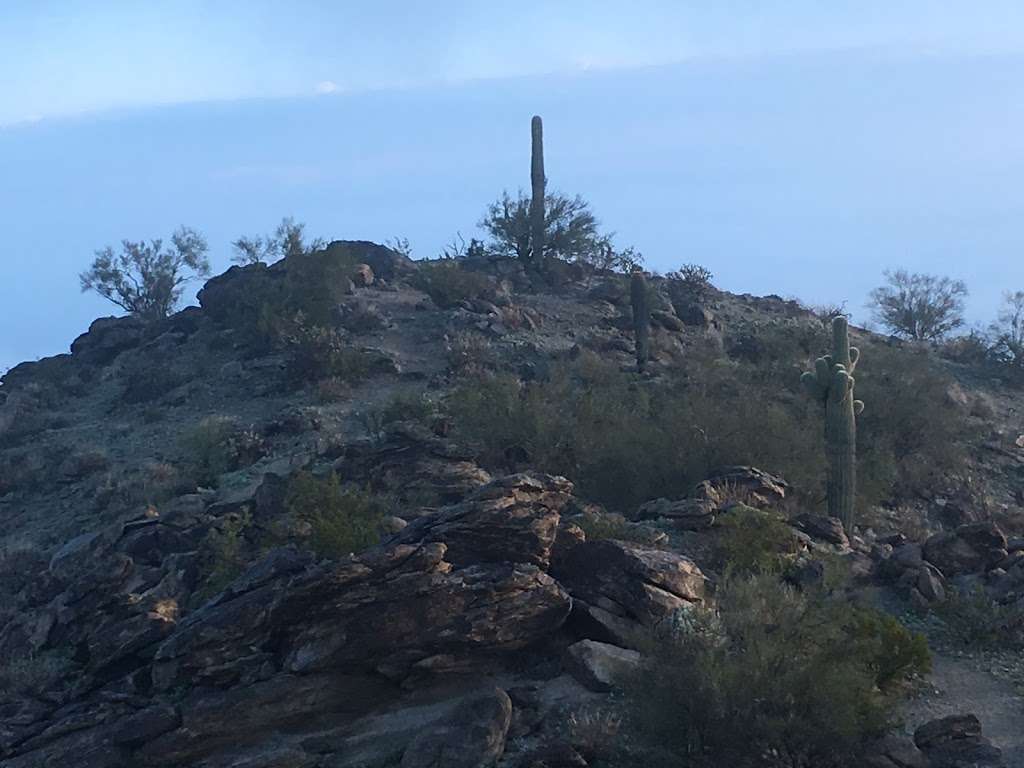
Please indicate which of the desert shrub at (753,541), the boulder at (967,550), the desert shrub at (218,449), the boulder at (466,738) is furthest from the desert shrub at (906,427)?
the boulder at (466,738)

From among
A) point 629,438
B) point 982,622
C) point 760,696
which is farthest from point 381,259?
point 760,696

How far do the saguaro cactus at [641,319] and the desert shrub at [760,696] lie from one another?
18615 millimetres

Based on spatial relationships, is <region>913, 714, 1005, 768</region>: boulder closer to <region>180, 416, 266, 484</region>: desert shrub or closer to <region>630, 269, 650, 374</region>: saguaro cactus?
<region>180, 416, 266, 484</region>: desert shrub

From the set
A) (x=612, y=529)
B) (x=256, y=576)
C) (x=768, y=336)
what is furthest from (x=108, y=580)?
(x=768, y=336)

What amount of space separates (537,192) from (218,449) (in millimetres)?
17114

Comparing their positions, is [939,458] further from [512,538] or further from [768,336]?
[512,538]

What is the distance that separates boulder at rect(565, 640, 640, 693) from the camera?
13289 mm

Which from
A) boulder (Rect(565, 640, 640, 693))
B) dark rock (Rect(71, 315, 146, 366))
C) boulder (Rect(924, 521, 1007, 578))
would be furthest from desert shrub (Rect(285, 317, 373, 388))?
boulder (Rect(565, 640, 640, 693))

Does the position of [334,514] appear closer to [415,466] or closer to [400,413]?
[415,466]

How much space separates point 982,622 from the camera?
15.2m

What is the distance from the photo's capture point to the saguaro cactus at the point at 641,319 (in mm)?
30933

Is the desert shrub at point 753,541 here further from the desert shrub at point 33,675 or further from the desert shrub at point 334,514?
the desert shrub at point 33,675

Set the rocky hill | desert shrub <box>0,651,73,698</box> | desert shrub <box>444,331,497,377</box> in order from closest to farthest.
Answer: the rocky hill, desert shrub <box>0,651,73,698</box>, desert shrub <box>444,331,497,377</box>

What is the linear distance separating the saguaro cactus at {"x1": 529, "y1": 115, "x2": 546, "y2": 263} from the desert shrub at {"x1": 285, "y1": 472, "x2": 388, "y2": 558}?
2198 cm
